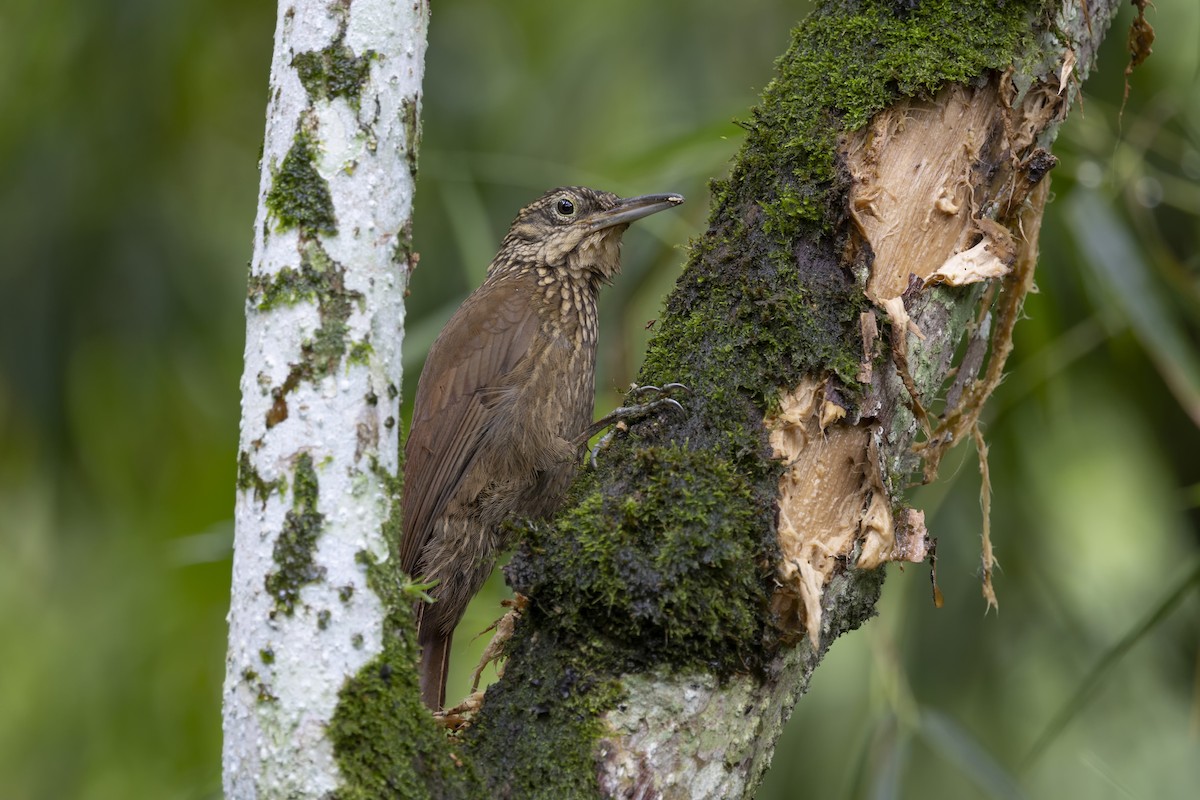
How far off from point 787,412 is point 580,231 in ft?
5.37

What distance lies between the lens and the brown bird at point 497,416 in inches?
129

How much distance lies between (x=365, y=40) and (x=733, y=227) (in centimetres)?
76

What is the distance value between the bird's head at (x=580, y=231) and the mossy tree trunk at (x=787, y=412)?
1.23 metres

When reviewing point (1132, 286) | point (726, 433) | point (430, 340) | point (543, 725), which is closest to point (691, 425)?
point (726, 433)

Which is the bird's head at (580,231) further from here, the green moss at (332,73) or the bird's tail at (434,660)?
the green moss at (332,73)

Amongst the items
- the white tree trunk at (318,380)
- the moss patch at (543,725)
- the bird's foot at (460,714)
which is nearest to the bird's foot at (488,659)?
the bird's foot at (460,714)

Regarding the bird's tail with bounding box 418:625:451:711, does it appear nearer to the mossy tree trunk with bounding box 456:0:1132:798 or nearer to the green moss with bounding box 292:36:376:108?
the mossy tree trunk with bounding box 456:0:1132:798

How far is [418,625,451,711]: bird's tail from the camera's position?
3142mm

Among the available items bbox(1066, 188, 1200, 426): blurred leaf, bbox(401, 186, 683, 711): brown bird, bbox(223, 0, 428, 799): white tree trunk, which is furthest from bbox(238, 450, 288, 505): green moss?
bbox(1066, 188, 1200, 426): blurred leaf

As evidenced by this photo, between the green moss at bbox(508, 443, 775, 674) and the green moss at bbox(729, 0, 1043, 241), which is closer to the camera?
the green moss at bbox(508, 443, 775, 674)

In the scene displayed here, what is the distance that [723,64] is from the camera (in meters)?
6.30

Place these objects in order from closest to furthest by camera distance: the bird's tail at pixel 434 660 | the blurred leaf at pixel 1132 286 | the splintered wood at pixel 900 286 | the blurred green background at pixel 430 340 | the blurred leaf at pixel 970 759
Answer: the splintered wood at pixel 900 286 < the bird's tail at pixel 434 660 < the blurred leaf at pixel 970 759 < the blurred leaf at pixel 1132 286 < the blurred green background at pixel 430 340

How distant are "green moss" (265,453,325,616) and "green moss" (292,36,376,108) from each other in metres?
0.53

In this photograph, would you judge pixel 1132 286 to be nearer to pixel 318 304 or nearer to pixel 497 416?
pixel 497 416
